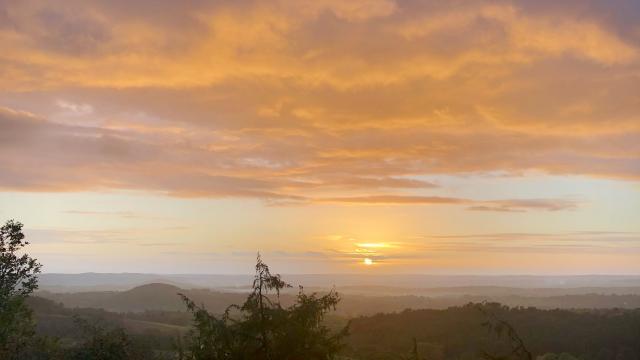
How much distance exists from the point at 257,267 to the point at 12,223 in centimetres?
2142

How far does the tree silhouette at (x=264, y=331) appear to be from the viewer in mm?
14898

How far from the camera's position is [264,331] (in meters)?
15.1

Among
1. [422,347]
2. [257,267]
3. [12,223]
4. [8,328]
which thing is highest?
[12,223]

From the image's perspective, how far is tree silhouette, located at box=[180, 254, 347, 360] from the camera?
14.9m

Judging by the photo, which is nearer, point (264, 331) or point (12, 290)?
point (264, 331)

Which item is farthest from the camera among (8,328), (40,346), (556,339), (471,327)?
(471,327)

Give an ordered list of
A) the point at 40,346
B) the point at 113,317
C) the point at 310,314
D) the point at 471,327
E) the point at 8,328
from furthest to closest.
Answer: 1. the point at 113,317
2. the point at 471,327
3. the point at 40,346
4. the point at 8,328
5. the point at 310,314

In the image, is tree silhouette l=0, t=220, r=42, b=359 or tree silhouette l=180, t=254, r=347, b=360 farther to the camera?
tree silhouette l=0, t=220, r=42, b=359

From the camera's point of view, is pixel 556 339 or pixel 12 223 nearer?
pixel 12 223

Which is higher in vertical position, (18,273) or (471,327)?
(18,273)

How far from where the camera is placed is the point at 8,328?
29.6m

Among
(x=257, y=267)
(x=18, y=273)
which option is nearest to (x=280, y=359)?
(x=257, y=267)

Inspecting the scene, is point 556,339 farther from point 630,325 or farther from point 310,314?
point 310,314

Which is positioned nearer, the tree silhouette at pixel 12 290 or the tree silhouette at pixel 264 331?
the tree silhouette at pixel 264 331
